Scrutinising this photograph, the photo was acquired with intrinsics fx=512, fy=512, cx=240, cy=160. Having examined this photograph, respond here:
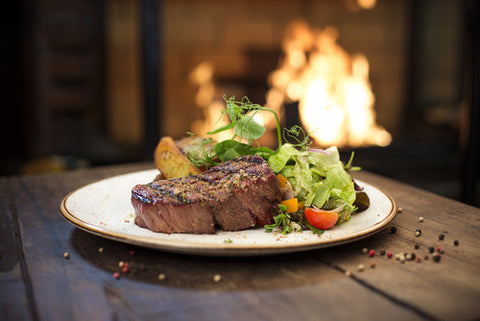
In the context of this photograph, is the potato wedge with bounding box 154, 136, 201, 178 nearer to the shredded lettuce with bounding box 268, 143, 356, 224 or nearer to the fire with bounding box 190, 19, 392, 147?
the shredded lettuce with bounding box 268, 143, 356, 224

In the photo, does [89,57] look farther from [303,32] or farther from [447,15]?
[447,15]

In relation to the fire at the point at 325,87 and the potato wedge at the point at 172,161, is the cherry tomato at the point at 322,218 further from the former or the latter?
the fire at the point at 325,87

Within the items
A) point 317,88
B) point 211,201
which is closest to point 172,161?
point 211,201

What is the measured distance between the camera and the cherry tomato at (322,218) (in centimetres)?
144

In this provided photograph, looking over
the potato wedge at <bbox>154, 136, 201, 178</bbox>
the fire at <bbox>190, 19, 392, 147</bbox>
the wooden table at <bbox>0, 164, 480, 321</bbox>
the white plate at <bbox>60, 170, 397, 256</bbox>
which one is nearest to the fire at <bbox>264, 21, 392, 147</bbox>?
the fire at <bbox>190, 19, 392, 147</bbox>

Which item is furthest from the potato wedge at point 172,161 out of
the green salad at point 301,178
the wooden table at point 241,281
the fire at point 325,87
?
the fire at point 325,87

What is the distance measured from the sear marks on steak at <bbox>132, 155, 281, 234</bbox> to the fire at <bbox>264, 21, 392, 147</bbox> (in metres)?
3.34

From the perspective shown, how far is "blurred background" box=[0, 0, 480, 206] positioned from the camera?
4.64 m

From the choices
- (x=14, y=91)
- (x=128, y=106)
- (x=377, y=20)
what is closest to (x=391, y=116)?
(x=377, y=20)

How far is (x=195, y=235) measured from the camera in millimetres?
1394

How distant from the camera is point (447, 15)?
5.70 m

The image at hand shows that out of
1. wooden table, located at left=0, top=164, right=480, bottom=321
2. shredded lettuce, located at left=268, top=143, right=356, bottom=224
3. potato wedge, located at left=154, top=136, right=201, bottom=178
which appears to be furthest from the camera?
potato wedge, located at left=154, top=136, right=201, bottom=178

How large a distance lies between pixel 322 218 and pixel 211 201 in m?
0.32

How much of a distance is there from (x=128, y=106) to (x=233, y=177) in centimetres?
384
